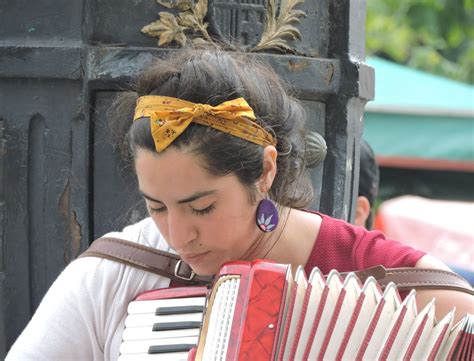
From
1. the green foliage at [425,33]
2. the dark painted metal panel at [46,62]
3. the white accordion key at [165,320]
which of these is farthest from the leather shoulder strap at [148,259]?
the green foliage at [425,33]

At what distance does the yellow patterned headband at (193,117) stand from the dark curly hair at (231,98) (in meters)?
0.02

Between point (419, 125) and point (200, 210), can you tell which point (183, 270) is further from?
point (419, 125)

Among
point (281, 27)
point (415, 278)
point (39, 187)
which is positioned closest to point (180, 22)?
point (281, 27)

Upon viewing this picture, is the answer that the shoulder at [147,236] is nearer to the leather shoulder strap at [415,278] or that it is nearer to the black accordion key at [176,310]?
the black accordion key at [176,310]

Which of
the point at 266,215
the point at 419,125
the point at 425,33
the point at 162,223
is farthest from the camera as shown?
the point at 425,33

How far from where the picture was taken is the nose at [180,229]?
2.33 meters

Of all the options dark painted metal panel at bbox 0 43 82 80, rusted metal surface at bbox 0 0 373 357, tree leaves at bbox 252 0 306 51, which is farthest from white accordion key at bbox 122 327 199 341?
tree leaves at bbox 252 0 306 51

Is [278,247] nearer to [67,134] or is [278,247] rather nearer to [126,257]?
[126,257]

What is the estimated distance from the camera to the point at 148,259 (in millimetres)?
2572

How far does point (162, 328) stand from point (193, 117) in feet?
1.63

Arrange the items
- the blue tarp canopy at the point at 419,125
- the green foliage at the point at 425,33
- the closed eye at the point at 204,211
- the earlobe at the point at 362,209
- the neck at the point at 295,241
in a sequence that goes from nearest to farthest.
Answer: the closed eye at the point at 204,211 < the neck at the point at 295,241 < the earlobe at the point at 362,209 < the blue tarp canopy at the point at 419,125 < the green foliage at the point at 425,33

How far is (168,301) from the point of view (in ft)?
8.14

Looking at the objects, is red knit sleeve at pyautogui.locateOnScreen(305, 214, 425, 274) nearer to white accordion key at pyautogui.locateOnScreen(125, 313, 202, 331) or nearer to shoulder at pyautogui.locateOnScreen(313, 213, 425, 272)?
shoulder at pyautogui.locateOnScreen(313, 213, 425, 272)

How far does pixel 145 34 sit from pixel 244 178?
32.8 inches
